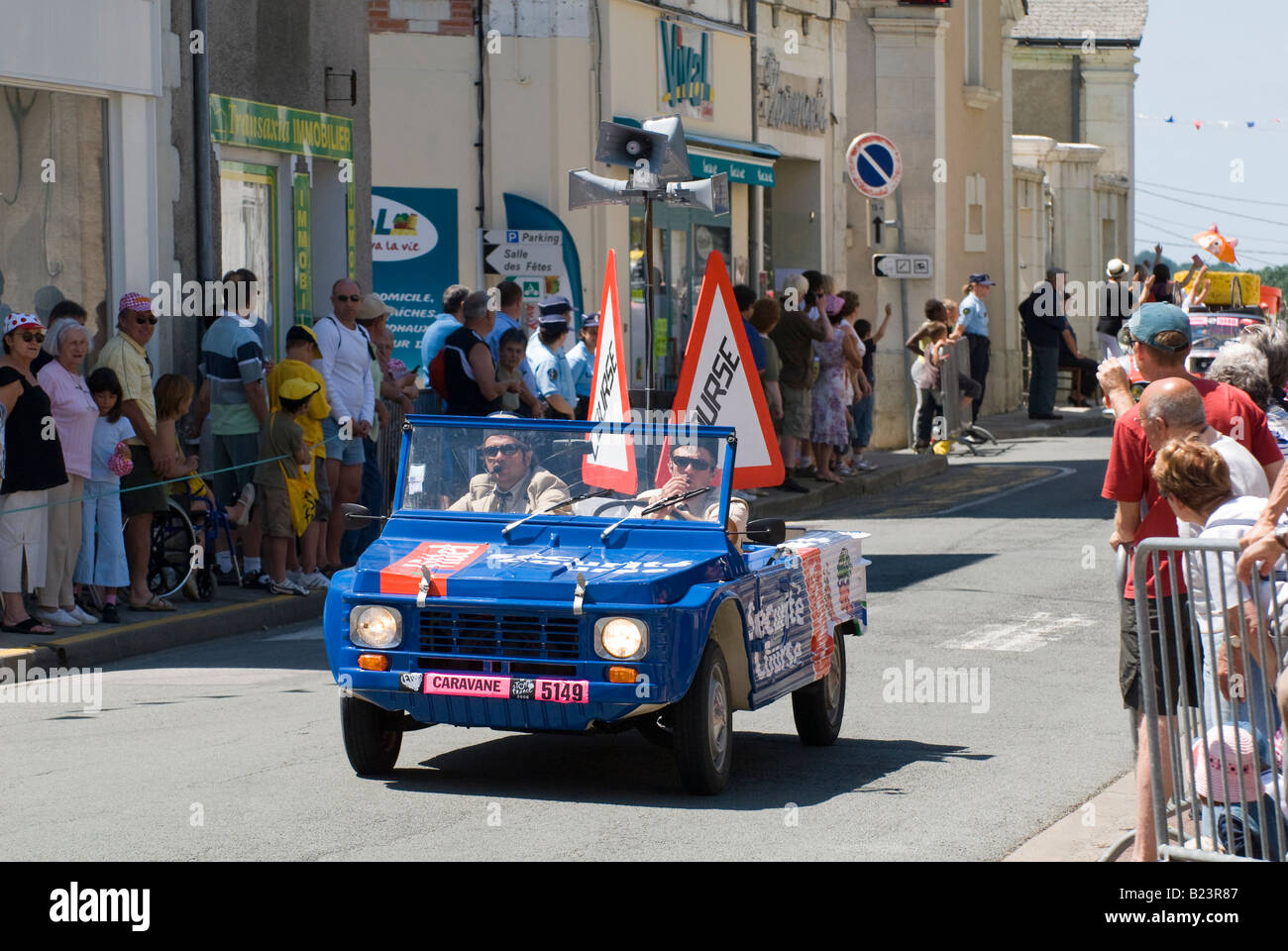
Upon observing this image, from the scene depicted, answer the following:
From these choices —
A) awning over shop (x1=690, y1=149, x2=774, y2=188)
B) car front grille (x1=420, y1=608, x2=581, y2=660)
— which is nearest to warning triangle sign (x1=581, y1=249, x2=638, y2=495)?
car front grille (x1=420, y1=608, x2=581, y2=660)

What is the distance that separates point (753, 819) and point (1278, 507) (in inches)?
96.3

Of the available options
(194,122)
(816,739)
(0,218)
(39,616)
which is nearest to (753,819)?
(816,739)

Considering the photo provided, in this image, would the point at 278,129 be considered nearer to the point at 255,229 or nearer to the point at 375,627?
the point at 255,229

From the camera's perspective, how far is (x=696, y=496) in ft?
29.3

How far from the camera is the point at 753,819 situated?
8031mm

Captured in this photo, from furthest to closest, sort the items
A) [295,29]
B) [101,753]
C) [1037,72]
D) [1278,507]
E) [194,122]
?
[1037,72], [295,29], [194,122], [101,753], [1278,507]

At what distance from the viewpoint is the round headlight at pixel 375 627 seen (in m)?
8.41

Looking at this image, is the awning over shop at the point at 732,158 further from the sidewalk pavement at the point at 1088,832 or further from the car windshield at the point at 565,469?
the sidewalk pavement at the point at 1088,832

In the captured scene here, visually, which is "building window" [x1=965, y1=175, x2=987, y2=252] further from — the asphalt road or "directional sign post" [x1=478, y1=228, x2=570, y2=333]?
the asphalt road

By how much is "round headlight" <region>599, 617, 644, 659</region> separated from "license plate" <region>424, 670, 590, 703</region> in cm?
17

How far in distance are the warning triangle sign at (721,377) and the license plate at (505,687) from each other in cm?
190

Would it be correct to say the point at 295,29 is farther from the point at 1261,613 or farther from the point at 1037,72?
the point at 1037,72

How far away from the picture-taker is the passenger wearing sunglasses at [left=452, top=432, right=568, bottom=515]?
9.12 metres

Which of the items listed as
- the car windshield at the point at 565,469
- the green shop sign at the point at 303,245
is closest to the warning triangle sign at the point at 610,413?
the car windshield at the point at 565,469
